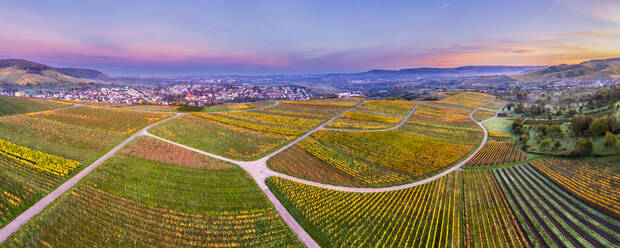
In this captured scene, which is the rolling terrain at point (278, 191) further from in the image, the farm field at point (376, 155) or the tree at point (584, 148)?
the tree at point (584, 148)

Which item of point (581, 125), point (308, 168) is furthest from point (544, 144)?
point (308, 168)

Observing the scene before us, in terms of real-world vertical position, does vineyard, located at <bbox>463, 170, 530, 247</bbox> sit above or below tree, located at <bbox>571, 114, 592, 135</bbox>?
below

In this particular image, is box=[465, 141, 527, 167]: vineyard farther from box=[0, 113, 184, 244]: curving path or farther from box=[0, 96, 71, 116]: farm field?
box=[0, 96, 71, 116]: farm field

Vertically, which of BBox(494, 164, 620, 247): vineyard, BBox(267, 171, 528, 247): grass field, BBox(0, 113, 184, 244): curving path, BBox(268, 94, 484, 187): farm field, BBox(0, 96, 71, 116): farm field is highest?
BBox(0, 96, 71, 116): farm field

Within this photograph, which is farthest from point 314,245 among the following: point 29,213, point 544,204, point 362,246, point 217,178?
point 544,204

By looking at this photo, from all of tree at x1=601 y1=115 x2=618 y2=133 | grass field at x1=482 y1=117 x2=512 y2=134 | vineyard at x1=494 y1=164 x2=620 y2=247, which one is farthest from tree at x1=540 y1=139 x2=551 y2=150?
grass field at x1=482 y1=117 x2=512 y2=134

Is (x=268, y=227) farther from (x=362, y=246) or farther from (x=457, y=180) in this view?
(x=457, y=180)

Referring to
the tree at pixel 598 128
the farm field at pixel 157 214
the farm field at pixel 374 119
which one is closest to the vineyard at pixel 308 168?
the farm field at pixel 157 214
